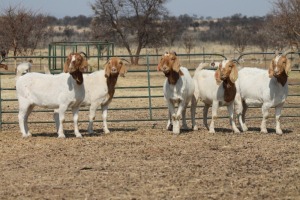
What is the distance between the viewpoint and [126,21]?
62.6 meters

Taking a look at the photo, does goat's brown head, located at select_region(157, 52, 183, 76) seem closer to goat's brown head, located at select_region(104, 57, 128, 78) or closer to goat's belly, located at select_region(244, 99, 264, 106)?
goat's brown head, located at select_region(104, 57, 128, 78)

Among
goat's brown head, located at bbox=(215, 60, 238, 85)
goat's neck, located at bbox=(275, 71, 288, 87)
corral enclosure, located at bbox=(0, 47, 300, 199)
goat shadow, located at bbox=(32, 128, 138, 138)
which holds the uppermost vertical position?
goat's brown head, located at bbox=(215, 60, 238, 85)

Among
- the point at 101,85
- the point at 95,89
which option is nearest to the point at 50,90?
Answer: the point at 95,89

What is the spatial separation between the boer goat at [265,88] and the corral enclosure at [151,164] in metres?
0.55

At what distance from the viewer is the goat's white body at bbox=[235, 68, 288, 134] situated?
1432 centimetres

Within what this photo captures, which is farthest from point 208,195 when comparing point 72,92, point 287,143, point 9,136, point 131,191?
point 9,136

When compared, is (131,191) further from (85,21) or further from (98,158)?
(85,21)

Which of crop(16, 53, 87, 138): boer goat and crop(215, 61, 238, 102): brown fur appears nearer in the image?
crop(16, 53, 87, 138): boer goat

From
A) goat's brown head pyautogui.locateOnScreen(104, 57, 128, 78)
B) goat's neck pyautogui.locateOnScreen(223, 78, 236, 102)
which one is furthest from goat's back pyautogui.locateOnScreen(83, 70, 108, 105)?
goat's neck pyautogui.locateOnScreen(223, 78, 236, 102)

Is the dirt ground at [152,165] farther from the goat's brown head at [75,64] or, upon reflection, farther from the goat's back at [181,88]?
the goat's brown head at [75,64]

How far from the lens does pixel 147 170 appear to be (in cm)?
1027

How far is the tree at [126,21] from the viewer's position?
61219 millimetres

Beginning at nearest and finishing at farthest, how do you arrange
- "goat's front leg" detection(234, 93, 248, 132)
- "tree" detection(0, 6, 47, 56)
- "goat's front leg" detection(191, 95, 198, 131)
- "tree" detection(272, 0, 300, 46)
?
"goat's front leg" detection(234, 93, 248, 132), "goat's front leg" detection(191, 95, 198, 131), "tree" detection(272, 0, 300, 46), "tree" detection(0, 6, 47, 56)

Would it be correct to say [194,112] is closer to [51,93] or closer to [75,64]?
[75,64]
